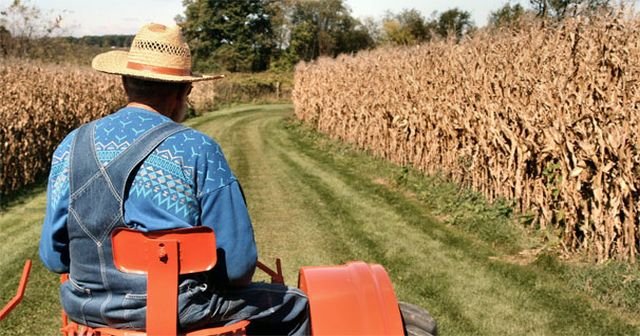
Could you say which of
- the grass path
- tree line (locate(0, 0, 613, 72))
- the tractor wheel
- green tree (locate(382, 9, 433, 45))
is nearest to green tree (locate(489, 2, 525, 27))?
the grass path

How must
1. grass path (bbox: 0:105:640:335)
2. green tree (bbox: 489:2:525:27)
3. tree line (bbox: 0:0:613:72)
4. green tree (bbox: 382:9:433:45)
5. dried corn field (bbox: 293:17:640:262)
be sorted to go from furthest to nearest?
tree line (bbox: 0:0:613:72), green tree (bbox: 382:9:433:45), green tree (bbox: 489:2:525:27), dried corn field (bbox: 293:17:640:262), grass path (bbox: 0:105:640:335)

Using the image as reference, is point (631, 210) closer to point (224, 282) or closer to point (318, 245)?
point (318, 245)

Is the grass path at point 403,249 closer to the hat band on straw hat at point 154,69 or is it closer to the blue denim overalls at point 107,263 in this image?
the blue denim overalls at point 107,263

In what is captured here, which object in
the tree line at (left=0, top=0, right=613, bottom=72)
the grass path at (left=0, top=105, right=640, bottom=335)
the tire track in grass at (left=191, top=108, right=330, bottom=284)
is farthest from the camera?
the tree line at (left=0, top=0, right=613, bottom=72)

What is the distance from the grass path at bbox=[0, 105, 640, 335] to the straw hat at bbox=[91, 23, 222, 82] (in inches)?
124

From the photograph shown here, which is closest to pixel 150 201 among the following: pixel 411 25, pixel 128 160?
pixel 128 160

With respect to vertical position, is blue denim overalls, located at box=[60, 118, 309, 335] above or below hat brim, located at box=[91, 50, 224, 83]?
below

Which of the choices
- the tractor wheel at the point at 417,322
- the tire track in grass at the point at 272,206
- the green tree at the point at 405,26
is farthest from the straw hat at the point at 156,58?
the green tree at the point at 405,26

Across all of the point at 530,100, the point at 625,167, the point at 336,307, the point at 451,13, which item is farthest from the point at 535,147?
the point at 451,13

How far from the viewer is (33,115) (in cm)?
1131

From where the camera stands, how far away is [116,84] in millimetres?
20562

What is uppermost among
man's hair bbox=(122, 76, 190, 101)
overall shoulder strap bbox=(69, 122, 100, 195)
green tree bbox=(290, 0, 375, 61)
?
green tree bbox=(290, 0, 375, 61)

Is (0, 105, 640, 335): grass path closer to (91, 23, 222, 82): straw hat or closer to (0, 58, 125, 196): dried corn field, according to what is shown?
(0, 58, 125, 196): dried corn field

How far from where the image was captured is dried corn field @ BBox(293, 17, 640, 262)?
5762 millimetres
